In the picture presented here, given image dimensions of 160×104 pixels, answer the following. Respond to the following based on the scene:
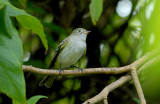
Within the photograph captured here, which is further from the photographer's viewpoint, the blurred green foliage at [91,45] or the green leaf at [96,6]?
the blurred green foliage at [91,45]

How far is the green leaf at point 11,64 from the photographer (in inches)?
54.3

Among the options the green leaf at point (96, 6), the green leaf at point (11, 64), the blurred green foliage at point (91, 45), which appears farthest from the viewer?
the blurred green foliage at point (91, 45)

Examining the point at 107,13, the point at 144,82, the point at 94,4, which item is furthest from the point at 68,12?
the point at 94,4

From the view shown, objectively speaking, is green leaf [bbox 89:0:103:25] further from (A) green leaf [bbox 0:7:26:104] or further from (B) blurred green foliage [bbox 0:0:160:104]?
(B) blurred green foliage [bbox 0:0:160:104]

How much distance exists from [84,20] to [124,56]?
844 millimetres

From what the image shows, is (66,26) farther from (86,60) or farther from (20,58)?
(20,58)

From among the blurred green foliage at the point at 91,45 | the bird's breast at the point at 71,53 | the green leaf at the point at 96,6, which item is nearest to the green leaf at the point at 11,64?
the green leaf at the point at 96,6

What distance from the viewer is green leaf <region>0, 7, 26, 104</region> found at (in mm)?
1379

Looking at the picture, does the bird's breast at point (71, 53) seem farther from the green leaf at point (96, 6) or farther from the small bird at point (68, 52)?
the green leaf at point (96, 6)

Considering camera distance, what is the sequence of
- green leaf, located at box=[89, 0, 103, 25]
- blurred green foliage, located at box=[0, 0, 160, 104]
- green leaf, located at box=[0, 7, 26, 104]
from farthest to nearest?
blurred green foliage, located at box=[0, 0, 160, 104] < green leaf, located at box=[89, 0, 103, 25] < green leaf, located at box=[0, 7, 26, 104]

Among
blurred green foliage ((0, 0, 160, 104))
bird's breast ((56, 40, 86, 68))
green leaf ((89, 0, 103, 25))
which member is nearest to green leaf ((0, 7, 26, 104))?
green leaf ((89, 0, 103, 25))

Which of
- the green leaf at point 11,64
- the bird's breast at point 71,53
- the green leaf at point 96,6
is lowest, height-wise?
the green leaf at point 11,64

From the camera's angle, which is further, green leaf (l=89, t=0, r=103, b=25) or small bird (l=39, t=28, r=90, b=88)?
small bird (l=39, t=28, r=90, b=88)

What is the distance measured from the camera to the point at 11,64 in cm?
143
